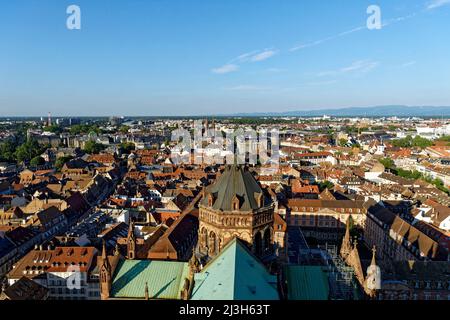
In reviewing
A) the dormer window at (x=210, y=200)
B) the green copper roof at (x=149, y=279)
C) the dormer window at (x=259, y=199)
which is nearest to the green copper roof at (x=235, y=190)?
the dormer window at (x=259, y=199)

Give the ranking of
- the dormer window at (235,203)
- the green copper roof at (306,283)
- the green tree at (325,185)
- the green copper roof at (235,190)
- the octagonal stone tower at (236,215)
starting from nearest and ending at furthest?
the green copper roof at (306,283), the dormer window at (235,203), the octagonal stone tower at (236,215), the green copper roof at (235,190), the green tree at (325,185)

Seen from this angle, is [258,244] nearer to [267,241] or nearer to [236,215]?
[267,241]

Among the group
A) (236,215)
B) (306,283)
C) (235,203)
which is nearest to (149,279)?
(236,215)

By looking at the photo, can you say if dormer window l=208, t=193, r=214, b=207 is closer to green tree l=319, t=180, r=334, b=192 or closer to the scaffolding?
the scaffolding

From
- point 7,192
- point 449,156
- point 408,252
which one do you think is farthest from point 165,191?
point 449,156

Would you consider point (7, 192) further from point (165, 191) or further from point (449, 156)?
point (449, 156)

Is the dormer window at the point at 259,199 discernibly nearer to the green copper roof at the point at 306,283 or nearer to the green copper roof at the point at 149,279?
the green copper roof at the point at 306,283
